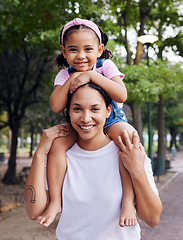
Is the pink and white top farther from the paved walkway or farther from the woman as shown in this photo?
the paved walkway

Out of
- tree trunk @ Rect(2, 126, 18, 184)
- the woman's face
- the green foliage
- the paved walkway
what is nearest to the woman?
the woman's face

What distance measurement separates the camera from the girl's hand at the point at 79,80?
1765mm

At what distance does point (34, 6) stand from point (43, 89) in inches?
283

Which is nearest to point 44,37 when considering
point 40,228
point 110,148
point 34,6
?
point 34,6

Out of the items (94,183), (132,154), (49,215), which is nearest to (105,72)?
(132,154)

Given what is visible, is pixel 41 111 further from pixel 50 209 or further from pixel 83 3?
pixel 50 209

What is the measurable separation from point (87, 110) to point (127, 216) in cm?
71

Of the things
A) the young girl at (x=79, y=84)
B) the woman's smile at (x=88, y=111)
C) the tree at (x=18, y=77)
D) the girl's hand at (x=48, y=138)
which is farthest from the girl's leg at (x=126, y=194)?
the tree at (x=18, y=77)

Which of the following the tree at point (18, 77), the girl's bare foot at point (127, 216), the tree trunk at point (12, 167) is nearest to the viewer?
the girl's bare foot at point (127, 216)

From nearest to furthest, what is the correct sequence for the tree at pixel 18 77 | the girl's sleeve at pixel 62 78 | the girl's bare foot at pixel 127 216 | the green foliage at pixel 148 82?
1. the girl's bare foot at pixel 127 216
2. the girl's sleeve at pixel 62 78
3. the green foliage at pixel 148 82
4. the tree at pixel 18 77

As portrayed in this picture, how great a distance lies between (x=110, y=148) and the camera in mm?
1921

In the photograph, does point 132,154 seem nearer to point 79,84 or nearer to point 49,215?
point 79,84

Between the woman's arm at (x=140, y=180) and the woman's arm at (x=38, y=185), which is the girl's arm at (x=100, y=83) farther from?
the woman's arm at (x=38, y=185)

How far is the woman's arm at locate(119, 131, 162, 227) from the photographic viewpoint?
5.68 ft
